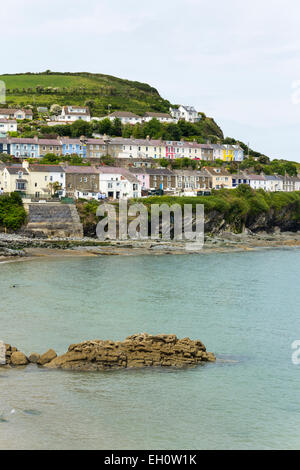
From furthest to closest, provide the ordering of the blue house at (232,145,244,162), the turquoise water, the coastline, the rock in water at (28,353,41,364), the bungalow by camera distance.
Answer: the blue house at (232,145,244,162) → the bungalow → the coastline → the rock in water at (28,353,41,364) → the turquoise water

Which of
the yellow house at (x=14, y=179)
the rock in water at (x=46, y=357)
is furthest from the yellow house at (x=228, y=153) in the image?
the rock in water at (x=46, y=357)

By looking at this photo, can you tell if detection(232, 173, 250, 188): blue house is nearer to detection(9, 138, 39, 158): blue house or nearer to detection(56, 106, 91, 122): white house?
detection(9, 138, 39, 158): blue house

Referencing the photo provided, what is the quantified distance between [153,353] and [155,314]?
26.9 feet

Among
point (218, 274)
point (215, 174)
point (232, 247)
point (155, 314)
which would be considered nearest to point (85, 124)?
point (215, 174)

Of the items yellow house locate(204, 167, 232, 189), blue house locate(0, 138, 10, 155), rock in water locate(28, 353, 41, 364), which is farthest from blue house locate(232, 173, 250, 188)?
rock in water locate(28, 353, 41, 364)

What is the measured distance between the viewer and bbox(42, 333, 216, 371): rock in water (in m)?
19.0

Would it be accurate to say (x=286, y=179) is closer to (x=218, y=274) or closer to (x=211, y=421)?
(x=218, y=274)

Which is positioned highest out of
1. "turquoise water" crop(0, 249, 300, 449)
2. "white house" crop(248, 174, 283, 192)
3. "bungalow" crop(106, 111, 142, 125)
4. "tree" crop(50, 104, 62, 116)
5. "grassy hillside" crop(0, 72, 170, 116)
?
"grassy hillside" crop(0, 72, 170, 116)

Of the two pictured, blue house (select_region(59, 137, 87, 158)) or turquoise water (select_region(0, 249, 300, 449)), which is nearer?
turquoise water (select_region(0, 249, 300, 449))

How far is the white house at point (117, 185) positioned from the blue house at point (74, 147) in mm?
12839

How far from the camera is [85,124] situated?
85.5 m

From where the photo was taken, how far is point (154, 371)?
18.7m

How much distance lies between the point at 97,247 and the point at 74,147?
3105 centimetres

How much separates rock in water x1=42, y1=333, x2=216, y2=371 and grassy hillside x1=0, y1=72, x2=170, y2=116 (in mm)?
82552
